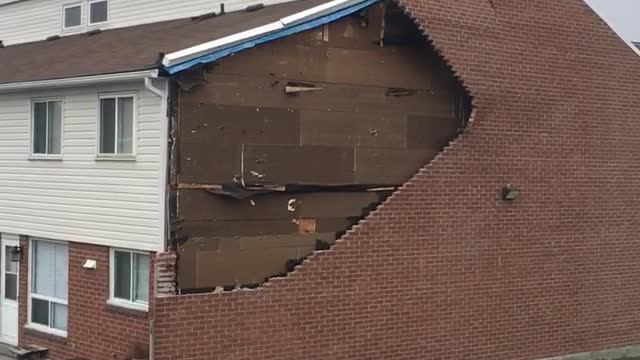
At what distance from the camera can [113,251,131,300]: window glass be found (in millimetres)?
13180

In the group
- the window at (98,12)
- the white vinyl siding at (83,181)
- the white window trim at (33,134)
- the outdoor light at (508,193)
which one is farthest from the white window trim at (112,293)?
the window at (98,12)

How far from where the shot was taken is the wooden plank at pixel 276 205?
11.6 metres

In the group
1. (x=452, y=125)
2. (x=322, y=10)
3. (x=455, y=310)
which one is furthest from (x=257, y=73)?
(x=455, y=310)

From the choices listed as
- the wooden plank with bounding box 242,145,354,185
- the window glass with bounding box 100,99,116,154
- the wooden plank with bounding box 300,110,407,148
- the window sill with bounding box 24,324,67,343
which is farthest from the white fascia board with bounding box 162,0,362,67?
the window sill with bounding box 24,324,67,343

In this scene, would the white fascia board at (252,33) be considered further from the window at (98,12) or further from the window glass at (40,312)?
the window at (98,12)

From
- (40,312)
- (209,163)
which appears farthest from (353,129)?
(40,312)

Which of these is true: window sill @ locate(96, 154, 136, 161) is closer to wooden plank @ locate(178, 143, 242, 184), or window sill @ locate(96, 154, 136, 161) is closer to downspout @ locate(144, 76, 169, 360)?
downspout @ locate(144, 76, 169, 360)

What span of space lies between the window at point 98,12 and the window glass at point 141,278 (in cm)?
694

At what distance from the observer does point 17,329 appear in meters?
15.3

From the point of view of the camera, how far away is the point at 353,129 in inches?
512

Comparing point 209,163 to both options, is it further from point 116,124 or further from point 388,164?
point 388,164

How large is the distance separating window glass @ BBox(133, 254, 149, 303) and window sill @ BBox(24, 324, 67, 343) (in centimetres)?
190

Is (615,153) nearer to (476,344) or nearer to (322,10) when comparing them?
(476,344)

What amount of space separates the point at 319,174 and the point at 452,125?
2.57 metres
